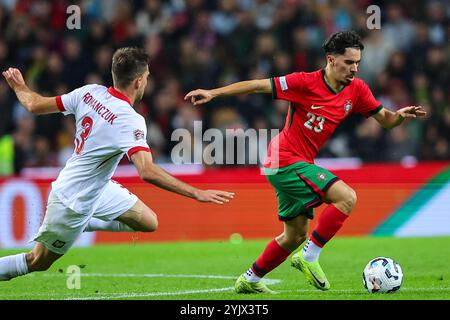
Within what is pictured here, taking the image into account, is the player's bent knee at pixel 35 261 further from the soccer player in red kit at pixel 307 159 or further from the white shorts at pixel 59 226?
the soccer player in red kit at pixel 307 159

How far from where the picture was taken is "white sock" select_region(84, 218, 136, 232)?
8.20 meters

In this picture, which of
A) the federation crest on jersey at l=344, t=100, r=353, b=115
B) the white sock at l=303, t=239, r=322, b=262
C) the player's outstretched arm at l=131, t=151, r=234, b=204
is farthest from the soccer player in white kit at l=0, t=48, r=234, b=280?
the federation crest on jersey at l=344, t=100, r=353, b=115

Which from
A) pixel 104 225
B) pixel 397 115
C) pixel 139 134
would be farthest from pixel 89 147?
pixel 397 115

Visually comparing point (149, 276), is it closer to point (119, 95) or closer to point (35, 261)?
point (35, 261)

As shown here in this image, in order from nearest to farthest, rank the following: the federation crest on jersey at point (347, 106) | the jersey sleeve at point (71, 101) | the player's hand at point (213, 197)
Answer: the player's hand at point (213, 197) < the jersey sleeve at point (71, 101) < the federation crest on jersey at point (347, 106)

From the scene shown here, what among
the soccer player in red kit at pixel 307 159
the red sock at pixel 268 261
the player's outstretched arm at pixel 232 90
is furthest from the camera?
the red sock at pixel 268 261

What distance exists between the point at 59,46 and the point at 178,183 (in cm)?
1028

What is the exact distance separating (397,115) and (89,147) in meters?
2.80

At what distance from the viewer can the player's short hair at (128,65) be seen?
287 inches

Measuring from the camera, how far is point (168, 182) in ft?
22.1

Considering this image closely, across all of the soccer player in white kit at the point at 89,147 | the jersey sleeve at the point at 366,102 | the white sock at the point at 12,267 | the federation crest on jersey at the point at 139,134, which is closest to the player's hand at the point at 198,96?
the soccer player in white kit at the point at 89,147

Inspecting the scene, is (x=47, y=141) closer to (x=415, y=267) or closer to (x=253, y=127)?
(x=253, y=127)

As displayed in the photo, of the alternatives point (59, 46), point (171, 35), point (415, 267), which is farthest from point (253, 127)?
point (415, 267)

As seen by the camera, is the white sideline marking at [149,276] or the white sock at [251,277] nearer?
the white sideline marking at [149,276]
